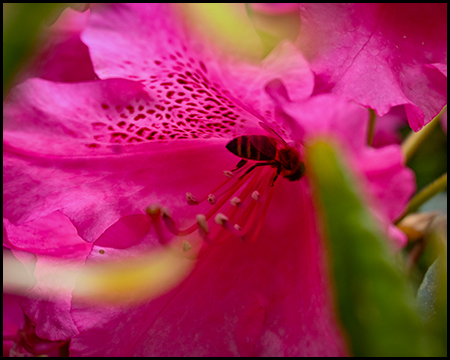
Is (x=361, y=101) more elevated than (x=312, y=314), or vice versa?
(x=361, y=101)

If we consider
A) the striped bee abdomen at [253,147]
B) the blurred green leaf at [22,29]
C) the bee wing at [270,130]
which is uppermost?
the blurred green leaf at [22,29]

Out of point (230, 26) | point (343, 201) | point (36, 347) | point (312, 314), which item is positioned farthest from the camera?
point (36, 347)

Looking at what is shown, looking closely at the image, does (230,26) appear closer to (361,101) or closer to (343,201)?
(361,101)

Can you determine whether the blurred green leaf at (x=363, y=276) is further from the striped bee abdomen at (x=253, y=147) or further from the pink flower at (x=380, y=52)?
the striped bee abdomen at (x=253, y=147)

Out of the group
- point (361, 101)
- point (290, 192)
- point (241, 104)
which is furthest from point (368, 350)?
point (290, 192)

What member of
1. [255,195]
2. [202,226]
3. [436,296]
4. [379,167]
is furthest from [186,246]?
[379,167]

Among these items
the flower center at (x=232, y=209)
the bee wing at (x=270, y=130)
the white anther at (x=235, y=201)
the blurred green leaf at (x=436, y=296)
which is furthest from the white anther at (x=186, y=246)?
the blurred green leaf at (x=436, y=296)

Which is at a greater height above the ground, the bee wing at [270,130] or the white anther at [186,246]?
the bee wing at [270,130]
